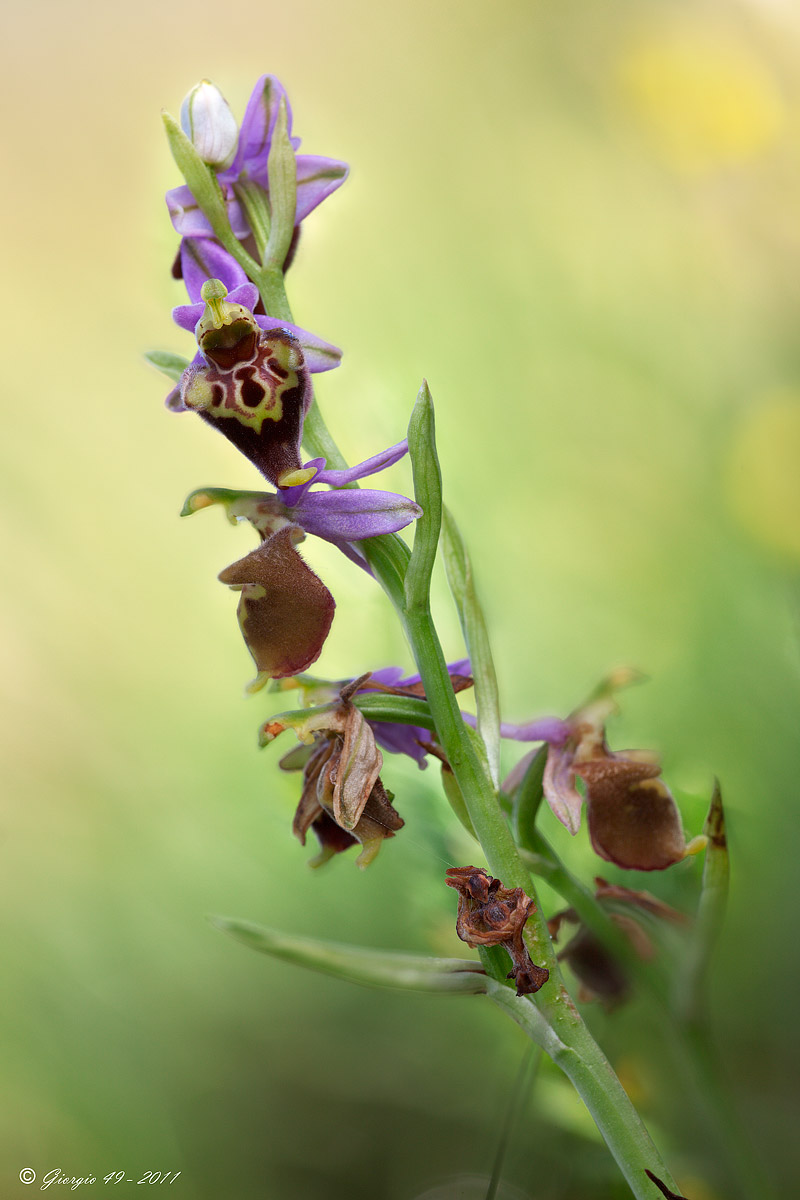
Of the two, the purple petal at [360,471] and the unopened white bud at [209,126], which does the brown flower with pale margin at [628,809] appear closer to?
the purple petal at [360,471]

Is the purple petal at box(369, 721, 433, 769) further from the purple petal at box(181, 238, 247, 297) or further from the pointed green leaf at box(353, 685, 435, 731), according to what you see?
the purple petal at box(181, 238, 247, 297)

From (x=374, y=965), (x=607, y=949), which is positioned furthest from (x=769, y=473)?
(x=374, y=965)

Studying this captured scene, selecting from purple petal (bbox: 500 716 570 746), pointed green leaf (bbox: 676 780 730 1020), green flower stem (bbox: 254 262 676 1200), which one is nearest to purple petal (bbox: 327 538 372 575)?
green flower stem (bbox: 254 262 676 1200)

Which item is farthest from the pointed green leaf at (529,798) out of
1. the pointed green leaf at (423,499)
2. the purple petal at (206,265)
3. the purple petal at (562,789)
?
the purple petal at (206,265)

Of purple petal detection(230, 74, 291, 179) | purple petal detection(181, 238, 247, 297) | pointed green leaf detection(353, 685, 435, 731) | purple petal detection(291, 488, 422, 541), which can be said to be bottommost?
pointed green leaf detection(353, 685, 435, 731)

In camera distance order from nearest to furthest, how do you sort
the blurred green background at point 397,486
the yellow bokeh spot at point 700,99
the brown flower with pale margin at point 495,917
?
the brown flower with pale margin at point 495,917, the blurred green background at point 397,486, the yellow bokeh spot at point 700,99

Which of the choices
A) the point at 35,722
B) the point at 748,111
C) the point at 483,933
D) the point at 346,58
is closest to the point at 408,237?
the point at 346,58

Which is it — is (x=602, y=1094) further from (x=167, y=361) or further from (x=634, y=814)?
(x=167, y=361)
